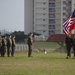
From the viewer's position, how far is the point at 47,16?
133 m

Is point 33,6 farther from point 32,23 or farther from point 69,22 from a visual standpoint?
point 69,22

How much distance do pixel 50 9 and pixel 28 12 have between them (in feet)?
29.7

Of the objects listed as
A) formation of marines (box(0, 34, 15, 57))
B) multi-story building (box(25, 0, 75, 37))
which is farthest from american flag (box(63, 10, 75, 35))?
multi-story building (box(25, 0, 75, 37))

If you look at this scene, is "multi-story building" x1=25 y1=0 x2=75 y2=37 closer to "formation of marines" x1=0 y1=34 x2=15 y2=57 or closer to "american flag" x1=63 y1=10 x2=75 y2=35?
"formation of marines" x1=0 y1=34 x2=15 y2=57

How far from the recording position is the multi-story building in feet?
431

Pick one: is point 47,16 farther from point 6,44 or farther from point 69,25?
point 69,25

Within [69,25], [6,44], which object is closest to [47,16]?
[6,44]

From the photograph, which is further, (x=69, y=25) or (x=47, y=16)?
(x=47, y=16)

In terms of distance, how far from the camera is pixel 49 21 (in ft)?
437

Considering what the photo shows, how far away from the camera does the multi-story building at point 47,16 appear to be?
13150 centimetres

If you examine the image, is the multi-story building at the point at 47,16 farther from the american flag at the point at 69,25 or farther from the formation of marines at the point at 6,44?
the american flag at the point at 69,25

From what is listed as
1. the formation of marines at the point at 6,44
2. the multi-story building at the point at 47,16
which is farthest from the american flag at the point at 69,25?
the multi-story building at the point at 47,16

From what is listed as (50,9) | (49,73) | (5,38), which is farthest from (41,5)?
(49,73)

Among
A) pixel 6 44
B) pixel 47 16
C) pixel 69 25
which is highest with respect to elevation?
pixel 69 25
